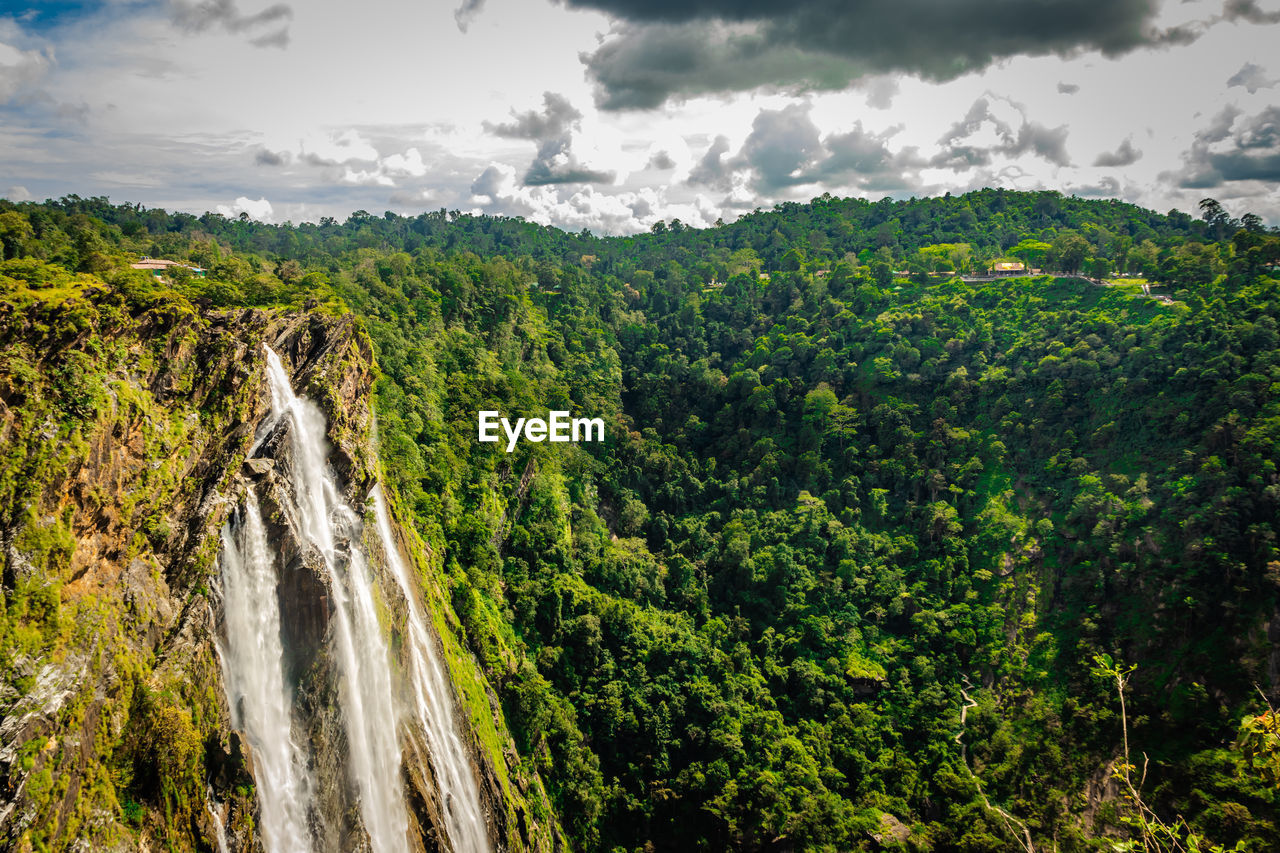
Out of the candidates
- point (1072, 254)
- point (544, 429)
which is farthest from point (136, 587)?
point (1072, 254)

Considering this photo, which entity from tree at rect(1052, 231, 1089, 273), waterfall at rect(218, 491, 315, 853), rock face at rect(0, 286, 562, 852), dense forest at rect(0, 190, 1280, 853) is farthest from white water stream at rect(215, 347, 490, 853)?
tree at rect(1052, 231, 1089, 273)

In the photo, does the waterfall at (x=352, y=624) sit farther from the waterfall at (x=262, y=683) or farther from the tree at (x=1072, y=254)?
the tree at (x=1072, y=254)

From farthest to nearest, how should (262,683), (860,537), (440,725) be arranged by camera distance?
1. (860,537)
2. (440,725)
3. (262,683)

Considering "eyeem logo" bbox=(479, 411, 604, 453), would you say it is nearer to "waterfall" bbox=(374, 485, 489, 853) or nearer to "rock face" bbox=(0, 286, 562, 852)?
"waterfall" bbox=(374, 485, 489, 853)

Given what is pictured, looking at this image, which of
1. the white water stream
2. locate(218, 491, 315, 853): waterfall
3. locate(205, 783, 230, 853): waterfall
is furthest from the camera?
the white water stream

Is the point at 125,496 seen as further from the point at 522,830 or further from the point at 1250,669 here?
the point at 1250,669

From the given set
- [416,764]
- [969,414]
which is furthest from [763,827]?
[969,414]

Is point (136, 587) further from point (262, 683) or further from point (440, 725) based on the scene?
point (440, 725)
